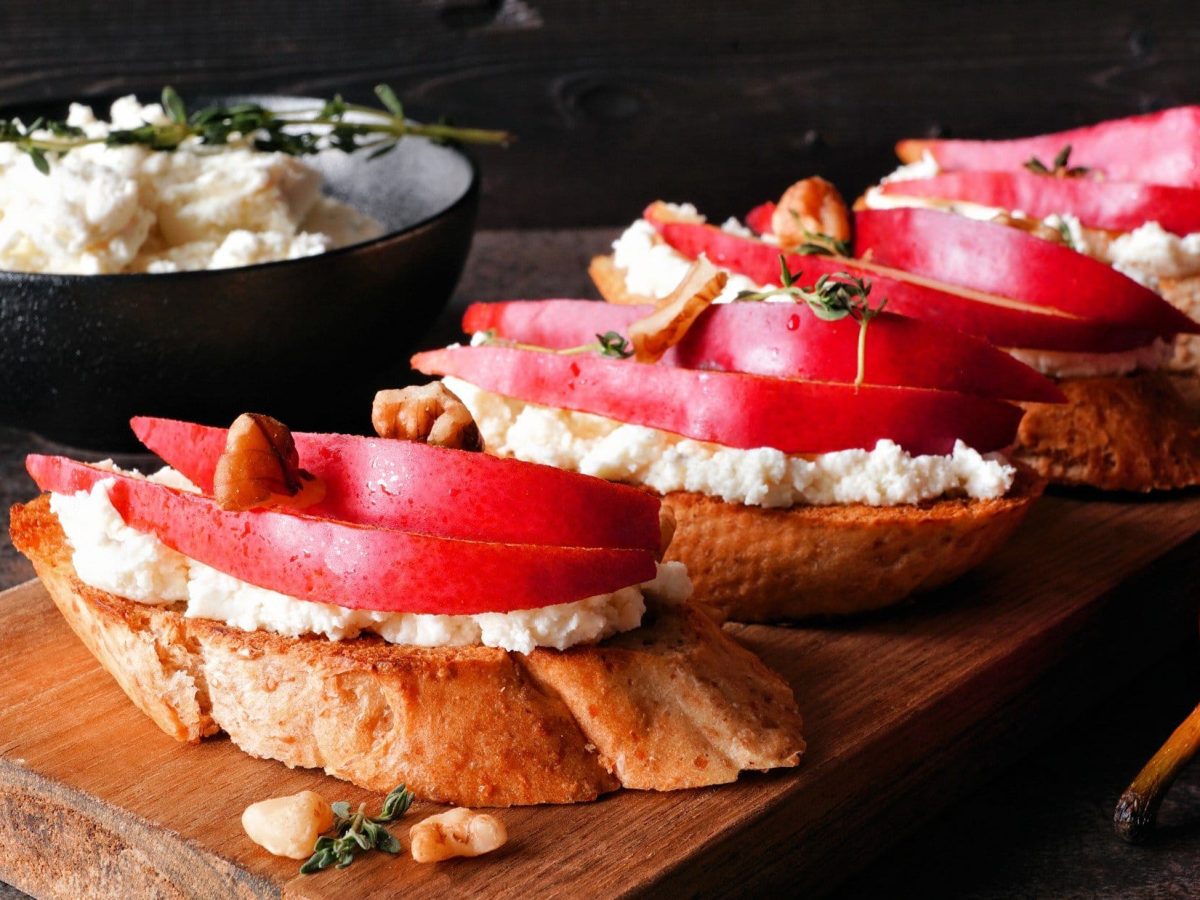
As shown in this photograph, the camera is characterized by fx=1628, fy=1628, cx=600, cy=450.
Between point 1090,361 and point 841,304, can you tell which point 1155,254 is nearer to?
point 1090,361

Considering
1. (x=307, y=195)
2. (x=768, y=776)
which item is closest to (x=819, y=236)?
(x=307, y=195)

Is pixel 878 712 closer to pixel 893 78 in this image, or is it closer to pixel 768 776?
pixel 768 776

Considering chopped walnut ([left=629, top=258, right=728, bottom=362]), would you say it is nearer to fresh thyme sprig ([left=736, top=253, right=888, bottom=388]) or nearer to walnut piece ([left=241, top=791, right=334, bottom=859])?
fresh thyme sprig ([left=736, top=253, right=888, bottom=388])

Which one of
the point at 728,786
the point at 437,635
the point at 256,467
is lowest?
the point at 728,786

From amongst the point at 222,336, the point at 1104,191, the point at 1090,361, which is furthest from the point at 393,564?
the point at 1104,191

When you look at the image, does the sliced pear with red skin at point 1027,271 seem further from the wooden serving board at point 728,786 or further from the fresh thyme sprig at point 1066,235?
the wooden serving board at point 728,786

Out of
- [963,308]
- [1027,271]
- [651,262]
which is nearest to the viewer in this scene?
[963,308]

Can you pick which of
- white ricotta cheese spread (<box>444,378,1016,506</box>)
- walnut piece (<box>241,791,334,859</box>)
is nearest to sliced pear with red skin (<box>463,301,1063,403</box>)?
white ricotta cheese spread (<box>444,378,1016,506</box>)

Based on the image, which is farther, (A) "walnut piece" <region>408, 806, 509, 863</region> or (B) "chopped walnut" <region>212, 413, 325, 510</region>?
(B) "chopped walnut" <region>212, 413, 325, 510</region>
